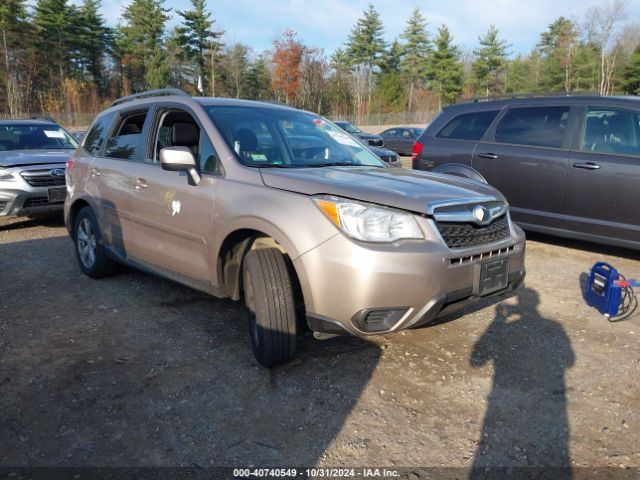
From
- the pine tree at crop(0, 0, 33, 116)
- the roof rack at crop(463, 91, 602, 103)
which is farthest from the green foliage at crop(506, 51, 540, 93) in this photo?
the roof rack at crop(463, 91, 602, 103)

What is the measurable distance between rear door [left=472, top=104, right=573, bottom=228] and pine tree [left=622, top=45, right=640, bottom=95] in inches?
2066

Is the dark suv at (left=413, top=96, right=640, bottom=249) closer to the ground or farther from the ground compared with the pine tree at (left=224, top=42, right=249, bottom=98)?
closer to the ground

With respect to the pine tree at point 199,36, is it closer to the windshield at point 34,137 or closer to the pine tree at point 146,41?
the pine tree at point 146,41

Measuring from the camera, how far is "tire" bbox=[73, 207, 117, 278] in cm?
459

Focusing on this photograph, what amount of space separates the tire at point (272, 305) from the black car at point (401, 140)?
19.7 m

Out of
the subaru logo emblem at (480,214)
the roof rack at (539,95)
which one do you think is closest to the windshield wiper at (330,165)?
the subaru logo emblem at (480,214)

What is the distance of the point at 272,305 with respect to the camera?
279 centimetres

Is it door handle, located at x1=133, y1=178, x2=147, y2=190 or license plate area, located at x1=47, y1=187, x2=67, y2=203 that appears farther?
license plate area, located at x1=47, y1=187, x2=67, y2=203

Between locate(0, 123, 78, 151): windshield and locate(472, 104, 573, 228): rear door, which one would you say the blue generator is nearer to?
locate(472, 104, 573, 228): rear door

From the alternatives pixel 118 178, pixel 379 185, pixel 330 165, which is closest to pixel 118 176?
pixel 118 178

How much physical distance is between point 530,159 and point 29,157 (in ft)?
22.3

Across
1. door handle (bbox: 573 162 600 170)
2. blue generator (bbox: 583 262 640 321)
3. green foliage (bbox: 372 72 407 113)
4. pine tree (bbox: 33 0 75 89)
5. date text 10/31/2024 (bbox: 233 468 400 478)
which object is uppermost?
pine tree (bbox: 33 0 75 89)

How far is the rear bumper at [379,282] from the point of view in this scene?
8.22 ft

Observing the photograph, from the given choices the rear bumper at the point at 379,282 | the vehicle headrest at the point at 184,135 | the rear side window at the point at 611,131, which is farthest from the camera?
the rear side window at the point at 611,131
